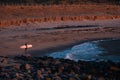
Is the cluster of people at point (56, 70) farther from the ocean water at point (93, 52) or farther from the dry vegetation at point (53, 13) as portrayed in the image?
the dry vegetation at point (53, 13)

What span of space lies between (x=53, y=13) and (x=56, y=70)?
82.0ft

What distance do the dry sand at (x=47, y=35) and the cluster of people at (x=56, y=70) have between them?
510 cm

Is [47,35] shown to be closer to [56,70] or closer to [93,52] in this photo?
[93,52]

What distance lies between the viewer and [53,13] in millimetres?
39875

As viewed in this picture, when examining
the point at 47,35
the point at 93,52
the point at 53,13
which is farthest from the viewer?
the point at 53,13

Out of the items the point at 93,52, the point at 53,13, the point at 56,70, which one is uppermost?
the point at 56,70

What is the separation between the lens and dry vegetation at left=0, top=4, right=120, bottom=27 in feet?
118

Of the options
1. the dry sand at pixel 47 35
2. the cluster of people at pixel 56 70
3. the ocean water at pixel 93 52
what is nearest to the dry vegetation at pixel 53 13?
the dry sand at pixel 47 35

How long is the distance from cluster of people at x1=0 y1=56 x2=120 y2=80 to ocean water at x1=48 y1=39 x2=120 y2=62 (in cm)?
311

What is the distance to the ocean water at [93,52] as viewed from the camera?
2109cm

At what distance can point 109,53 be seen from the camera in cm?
2280

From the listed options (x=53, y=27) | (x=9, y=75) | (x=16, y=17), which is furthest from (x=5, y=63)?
(x=16, y=17)

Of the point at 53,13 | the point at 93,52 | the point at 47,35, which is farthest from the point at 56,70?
the point at 53,13

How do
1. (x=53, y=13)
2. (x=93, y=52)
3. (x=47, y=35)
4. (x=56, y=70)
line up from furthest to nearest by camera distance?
1. (x=53, y=13)
2. (x=47, y=35)
3. (x=93, y=52)
4. (x=56, y=70)
